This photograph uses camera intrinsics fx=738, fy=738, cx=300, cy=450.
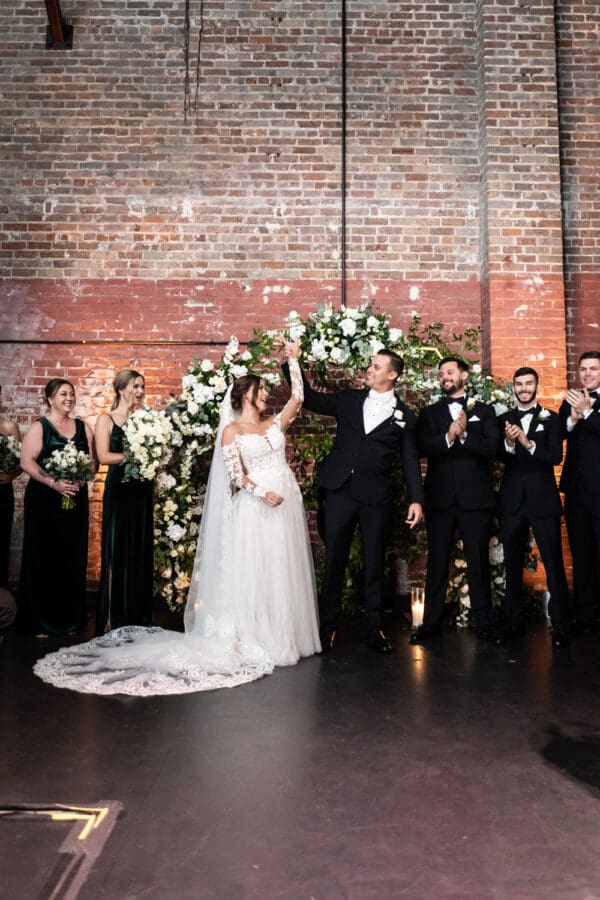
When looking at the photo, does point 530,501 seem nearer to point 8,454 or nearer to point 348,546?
point 348,546

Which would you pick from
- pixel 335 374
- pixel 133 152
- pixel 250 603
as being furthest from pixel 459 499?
pixel 133 152

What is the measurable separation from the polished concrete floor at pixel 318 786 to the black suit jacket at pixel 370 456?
3.76 ft

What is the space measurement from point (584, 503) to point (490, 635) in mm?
1150

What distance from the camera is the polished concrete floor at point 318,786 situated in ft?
6.82

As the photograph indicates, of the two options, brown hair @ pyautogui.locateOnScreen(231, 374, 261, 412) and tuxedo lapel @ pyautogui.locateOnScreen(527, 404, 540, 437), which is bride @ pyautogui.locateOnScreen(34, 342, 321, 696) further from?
tuxedo lapel @ pyautogui.locateOnScreen(527, 404, 540, 437)

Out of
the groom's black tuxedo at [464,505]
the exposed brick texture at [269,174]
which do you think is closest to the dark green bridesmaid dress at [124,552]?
the exposed brick texture at [269,174]

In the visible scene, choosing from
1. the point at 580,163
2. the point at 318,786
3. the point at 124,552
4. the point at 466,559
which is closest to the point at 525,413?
the point at 466,559

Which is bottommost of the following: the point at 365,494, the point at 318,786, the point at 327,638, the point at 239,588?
the point at 318,786

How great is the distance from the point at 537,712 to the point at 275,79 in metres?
5.83

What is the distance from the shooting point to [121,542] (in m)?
5.20

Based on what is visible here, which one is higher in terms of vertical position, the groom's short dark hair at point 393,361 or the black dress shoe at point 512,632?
the groom's short dark hair at point 393,361

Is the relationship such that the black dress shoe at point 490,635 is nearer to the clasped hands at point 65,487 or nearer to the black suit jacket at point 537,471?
the black suit jacket at point 537,471

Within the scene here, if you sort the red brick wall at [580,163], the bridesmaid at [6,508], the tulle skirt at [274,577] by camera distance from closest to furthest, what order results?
the tulle skirt at [274,577] < the bridesmaid at [6,508] < the red brick wall at [580,163]

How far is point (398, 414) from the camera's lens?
15.9ft
